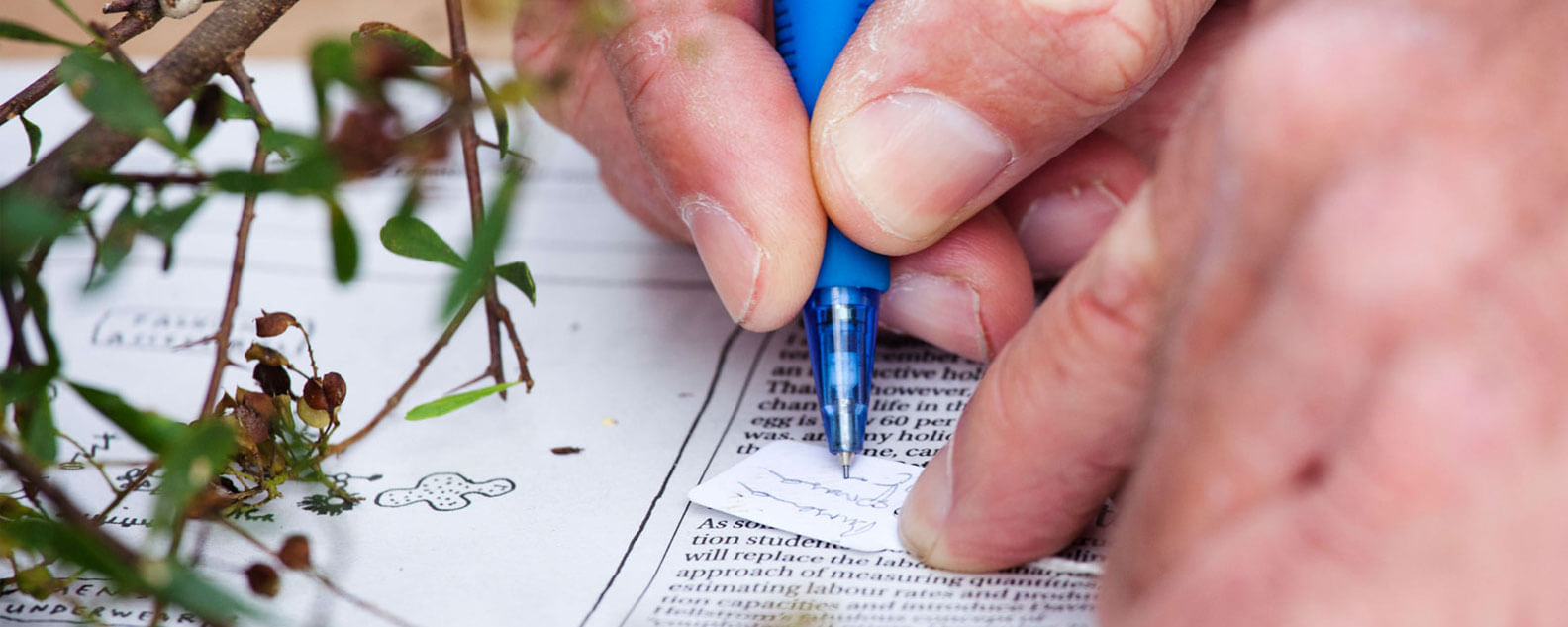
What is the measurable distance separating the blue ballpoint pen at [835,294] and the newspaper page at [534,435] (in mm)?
29

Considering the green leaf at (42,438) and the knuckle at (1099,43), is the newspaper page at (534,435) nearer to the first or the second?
the green leaf at (42,438)

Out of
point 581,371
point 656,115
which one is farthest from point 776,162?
point 581,371

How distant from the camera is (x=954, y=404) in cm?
67

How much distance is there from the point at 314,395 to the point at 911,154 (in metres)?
0.30

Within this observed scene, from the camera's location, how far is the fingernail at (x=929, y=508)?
0.52m

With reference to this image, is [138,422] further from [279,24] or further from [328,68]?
[279,24]

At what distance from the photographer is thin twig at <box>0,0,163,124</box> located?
1.51 feet

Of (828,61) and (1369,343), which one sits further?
(828,61)

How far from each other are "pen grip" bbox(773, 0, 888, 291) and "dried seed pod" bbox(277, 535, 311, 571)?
289 mm

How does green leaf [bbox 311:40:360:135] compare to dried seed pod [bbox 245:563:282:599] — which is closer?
green leaf [bbox 311:40:360:135]

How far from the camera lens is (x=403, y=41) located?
1.66 ft

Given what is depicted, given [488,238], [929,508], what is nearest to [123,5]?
[488,238]

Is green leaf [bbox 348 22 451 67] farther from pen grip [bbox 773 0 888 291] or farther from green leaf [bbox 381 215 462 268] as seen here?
pen grip [bbox 773 0 888 291]

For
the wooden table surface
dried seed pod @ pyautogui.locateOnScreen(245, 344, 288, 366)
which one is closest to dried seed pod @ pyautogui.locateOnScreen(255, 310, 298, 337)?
dried seed pod @ pyautogui.locateOnScreen(245, 344, 288, 366)
